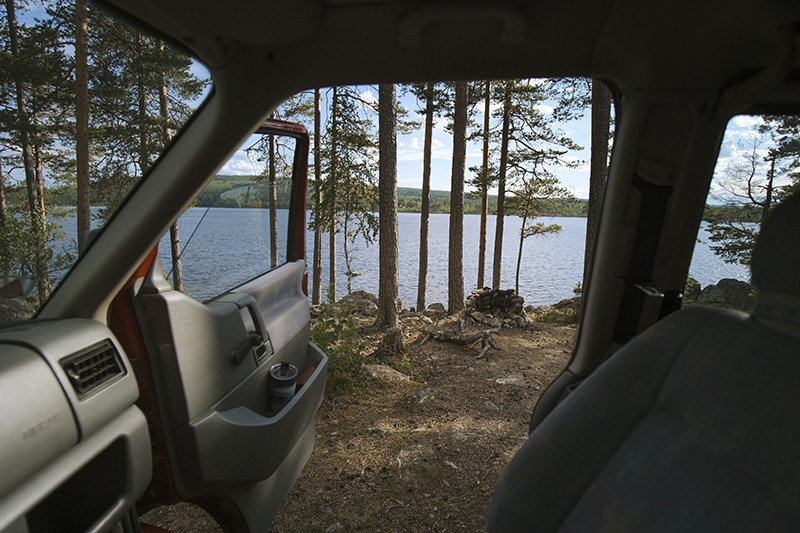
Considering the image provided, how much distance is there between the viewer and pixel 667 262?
6.47 ft

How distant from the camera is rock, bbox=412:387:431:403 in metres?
4.58

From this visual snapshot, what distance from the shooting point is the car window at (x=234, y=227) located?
6.40 ft

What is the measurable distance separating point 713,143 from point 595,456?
149cm

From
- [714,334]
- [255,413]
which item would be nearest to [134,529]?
[255,413]

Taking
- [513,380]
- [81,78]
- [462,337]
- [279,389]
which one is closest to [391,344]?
[462,337]

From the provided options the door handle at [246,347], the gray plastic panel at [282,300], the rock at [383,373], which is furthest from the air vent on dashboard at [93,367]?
the rock at [383,373]

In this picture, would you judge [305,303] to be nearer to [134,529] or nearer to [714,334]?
[134,529]

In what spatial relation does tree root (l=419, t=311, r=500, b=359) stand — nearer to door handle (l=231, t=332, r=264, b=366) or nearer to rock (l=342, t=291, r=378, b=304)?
door handle (l=231, t=332, r=264, b=366)

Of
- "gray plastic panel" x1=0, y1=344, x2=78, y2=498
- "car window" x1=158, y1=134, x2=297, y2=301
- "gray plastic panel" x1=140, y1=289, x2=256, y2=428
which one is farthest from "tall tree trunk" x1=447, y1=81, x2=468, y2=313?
"gray plastic panel" x1=0, y1=344, x2=78, y2=498

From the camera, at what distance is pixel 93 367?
1397 millimetres

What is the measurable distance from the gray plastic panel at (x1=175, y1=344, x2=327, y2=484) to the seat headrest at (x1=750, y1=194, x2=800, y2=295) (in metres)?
2.07

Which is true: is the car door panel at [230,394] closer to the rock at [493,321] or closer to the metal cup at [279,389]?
the metal cup at [279,389]

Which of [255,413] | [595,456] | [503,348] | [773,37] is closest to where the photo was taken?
[595,456]

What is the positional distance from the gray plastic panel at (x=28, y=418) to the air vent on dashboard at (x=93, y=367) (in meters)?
0.08
